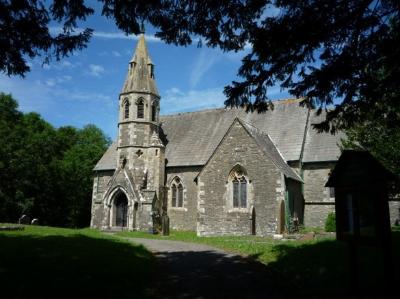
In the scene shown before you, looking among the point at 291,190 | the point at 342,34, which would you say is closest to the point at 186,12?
the point at 342,34

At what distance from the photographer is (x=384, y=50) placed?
21.4 feet

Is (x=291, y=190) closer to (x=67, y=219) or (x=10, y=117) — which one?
(x=67, y=219)

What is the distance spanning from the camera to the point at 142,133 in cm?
2794

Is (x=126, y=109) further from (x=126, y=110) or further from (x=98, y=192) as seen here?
(x=98, y=192)

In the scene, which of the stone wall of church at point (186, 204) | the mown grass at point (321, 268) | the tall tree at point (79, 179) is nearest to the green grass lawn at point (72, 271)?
the mown grass at point (321, 268)

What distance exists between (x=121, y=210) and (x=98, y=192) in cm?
488

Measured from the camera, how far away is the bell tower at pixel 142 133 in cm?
2617

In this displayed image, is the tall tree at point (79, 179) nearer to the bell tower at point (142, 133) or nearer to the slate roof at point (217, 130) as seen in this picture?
the slate roof at point (217, 130)

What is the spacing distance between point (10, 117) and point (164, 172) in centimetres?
2207

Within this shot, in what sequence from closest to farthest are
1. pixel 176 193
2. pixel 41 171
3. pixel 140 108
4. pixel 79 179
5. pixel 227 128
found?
1. pixel 176 193
2. pixel 227 128
3. pixel 140 108
4. pixel 41 171
5. pixel 79 179

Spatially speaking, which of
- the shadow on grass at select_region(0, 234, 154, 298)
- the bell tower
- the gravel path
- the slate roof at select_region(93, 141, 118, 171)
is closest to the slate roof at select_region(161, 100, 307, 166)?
the bell tower

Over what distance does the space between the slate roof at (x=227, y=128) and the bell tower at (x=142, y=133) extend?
176cm

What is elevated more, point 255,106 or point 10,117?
point 10,117

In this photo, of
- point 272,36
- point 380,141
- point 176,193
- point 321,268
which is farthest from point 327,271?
point 176,193
